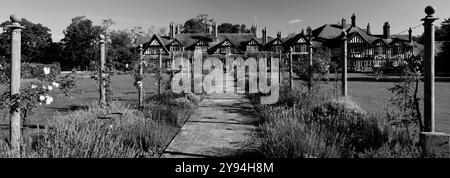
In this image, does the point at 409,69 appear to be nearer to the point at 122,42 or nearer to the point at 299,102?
the point at 299,102

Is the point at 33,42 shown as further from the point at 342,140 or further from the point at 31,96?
the point at 342,140

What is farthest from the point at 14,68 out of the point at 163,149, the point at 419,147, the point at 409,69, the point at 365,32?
the point at 365,32

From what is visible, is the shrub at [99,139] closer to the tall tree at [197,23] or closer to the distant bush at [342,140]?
the distant bush at [342,140]

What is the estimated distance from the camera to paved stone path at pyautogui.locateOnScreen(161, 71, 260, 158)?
4734 mm

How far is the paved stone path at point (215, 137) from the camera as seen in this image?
473cm

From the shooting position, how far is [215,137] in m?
5.78

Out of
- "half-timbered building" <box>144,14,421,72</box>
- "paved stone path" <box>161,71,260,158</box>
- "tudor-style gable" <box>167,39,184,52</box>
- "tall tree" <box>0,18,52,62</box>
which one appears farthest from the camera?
"tall tree" <box>0,18,52,62</box>

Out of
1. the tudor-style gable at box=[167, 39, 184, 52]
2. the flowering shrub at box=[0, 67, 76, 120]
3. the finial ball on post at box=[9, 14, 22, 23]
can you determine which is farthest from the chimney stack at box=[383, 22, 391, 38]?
the finial ball on post at box=[9, 14, 22, 23]

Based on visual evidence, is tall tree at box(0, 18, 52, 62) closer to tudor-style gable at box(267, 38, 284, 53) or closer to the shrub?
tudor-style gable at box(267, 38, 284, 53)

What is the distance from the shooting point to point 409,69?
4.99m

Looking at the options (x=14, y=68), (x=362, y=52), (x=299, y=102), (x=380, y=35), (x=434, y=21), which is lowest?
(x=299, y=102)

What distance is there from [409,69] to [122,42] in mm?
65591

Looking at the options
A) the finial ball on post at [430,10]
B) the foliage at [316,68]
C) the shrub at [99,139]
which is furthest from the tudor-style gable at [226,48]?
the finial ball on post at [430,10]

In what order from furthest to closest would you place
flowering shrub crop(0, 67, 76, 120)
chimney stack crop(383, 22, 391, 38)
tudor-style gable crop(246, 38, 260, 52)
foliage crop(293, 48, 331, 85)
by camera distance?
1. tudor-style gable crop(246, 38, 260, 52)
2. chimney stack crop(383, 22, 391, 38)
3. foliage crop(293, 48, 331, 85)
4. flowering shrub crop(0, 67, 76, 120)
